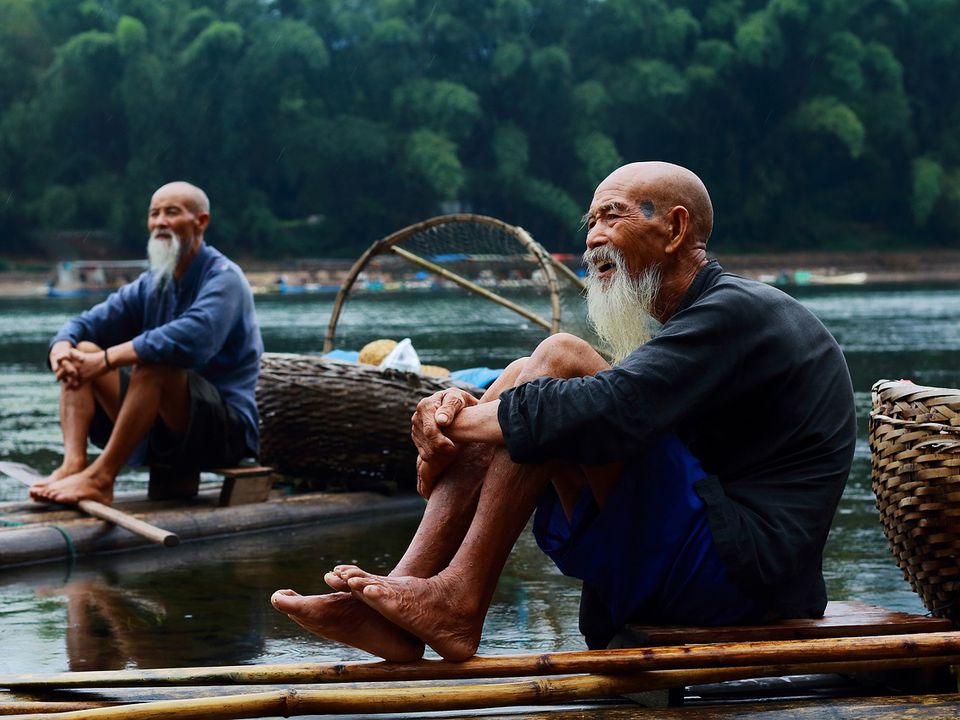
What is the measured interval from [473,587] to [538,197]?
59.3 metres

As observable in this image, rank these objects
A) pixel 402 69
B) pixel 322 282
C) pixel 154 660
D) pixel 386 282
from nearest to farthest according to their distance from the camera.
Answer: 1. pixel 154 660
2. pixel 386 282
3. pixel 322 282
4. pixel 402 69

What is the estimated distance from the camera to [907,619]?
3152 millimetres

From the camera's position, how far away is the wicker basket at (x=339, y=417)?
6746mm

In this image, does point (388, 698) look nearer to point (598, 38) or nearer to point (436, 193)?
point (436, 193)

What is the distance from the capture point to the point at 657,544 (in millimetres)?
2902

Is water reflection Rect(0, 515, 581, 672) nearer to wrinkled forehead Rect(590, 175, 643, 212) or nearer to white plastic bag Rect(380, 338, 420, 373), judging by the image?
white plastic bag Rect(380, 338, 420, 373)

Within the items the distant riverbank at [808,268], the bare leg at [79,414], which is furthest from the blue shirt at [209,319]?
the distant riverbank at [808,268]

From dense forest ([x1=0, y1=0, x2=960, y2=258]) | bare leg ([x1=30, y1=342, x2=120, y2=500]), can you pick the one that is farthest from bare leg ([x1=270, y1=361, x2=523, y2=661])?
dense forest ([x1=0, y1=0, x2=960, y2=258])

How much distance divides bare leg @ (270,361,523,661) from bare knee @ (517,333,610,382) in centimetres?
6

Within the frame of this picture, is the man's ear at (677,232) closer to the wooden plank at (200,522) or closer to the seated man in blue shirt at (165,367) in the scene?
the seated man in blue shirt at (165,367)

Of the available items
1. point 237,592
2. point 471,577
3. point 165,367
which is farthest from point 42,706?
point 165,367

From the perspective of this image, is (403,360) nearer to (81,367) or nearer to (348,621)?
(81,367)

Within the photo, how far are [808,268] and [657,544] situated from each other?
57458mm

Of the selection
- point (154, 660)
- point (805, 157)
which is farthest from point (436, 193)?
point (154, 660)
